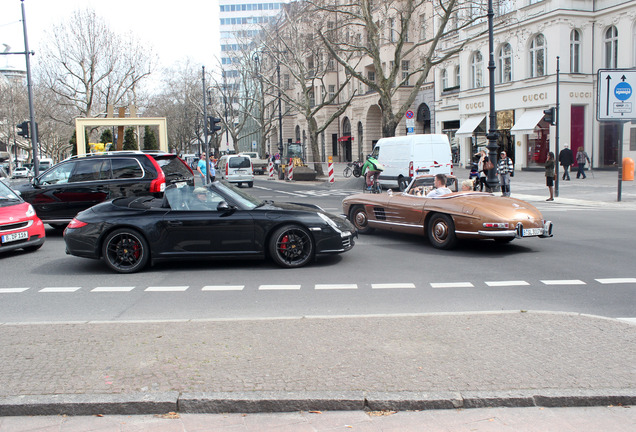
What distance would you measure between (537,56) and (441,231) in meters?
28.8

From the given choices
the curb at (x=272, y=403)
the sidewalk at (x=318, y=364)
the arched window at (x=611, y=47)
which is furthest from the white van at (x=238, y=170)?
the curb at (x=272, y=403)

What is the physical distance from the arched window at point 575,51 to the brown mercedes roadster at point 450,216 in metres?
26.6

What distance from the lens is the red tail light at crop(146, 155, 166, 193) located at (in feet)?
43.0

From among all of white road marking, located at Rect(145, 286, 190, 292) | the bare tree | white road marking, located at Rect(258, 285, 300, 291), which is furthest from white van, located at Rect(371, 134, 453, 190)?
white road marking, located at Rect(145, 286, 190, 292)

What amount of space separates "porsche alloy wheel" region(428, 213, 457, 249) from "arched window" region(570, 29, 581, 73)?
27.6m

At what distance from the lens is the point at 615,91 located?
18109mm

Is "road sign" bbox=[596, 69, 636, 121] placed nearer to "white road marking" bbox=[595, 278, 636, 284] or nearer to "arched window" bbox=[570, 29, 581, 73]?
"white road marking" bbox=[595, 278, 636, 284]

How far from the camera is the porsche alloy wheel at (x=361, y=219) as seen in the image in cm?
1195

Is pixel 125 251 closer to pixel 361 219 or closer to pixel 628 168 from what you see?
pixel 361 219

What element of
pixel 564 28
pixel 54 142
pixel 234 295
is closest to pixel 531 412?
pixel 234 295

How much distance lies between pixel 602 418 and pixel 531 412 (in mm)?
432

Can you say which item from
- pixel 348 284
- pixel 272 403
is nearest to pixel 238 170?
pixel 348 284

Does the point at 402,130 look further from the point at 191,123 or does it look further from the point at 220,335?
the point at 220,335

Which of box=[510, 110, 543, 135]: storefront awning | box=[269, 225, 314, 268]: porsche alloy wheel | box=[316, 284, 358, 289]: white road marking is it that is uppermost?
box=[510, 110, 543, 135]: storefront awning
